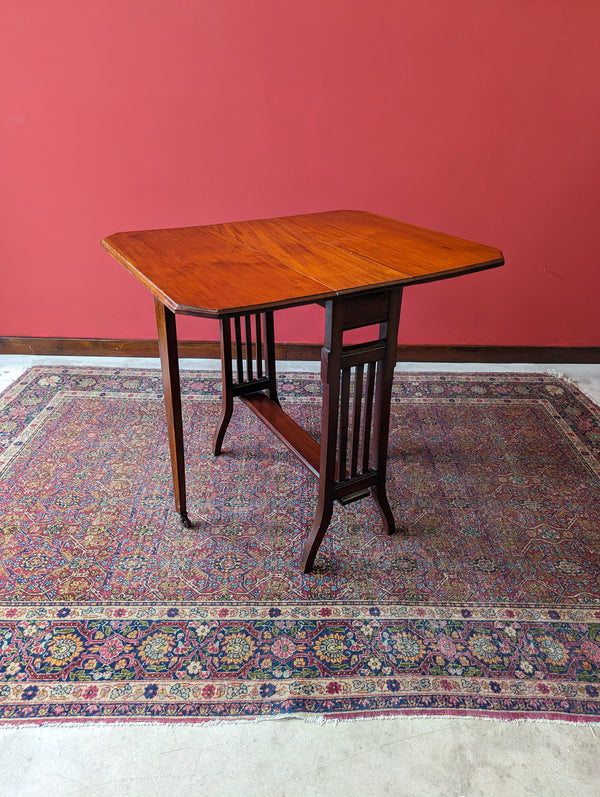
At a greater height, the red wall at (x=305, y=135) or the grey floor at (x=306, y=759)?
the red wall at (x=305, y=135)

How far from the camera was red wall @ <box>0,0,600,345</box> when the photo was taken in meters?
3.06

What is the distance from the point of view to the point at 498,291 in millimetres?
3574

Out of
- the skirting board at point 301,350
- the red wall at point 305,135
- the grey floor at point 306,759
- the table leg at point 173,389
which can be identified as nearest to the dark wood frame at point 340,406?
the table leg at point 173,389

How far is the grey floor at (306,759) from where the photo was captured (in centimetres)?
148

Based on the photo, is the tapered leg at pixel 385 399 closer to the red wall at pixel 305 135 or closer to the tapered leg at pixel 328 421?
the tapered leg at pixel 328 421

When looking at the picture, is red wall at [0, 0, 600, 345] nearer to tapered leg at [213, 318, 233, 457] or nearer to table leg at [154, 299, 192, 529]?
tapered leg at [213, 318, 233, 457]

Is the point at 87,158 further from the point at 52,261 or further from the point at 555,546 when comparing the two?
the point at 555,546

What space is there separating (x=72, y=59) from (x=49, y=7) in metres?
0.24

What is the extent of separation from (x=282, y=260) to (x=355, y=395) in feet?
1.64

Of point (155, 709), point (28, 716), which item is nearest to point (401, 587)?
point (155, 709)

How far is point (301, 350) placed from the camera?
373 cm

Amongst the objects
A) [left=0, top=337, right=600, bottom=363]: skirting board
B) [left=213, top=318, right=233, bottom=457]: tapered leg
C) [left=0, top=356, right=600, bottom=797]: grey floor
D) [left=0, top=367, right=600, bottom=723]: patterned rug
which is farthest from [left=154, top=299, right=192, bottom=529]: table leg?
[left=0, top=337, right=600, bottom=363]: skirting board

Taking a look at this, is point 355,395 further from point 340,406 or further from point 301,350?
point 301,350

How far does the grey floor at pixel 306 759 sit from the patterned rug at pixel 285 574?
0.05 meters
